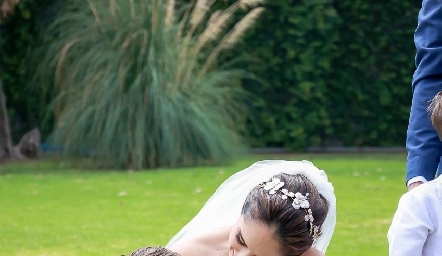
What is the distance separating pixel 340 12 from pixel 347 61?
0.73 m

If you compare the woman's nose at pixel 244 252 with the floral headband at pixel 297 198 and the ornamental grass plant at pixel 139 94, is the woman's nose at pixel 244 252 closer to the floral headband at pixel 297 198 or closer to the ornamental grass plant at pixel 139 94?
the floral headband at pixel 297 198

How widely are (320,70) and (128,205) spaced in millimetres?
5801

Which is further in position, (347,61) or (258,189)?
(347,61)

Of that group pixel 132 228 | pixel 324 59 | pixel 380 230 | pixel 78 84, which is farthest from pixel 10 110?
pixel 380 230

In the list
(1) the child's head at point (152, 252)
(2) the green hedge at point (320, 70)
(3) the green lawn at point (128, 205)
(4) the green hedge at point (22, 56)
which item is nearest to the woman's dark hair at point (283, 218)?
(1) the child's head at point (152, 252)

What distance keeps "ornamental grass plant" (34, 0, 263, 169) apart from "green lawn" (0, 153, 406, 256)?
36 centimetres

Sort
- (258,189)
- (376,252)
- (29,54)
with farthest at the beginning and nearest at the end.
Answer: (29,54), (376,252), (258,189)

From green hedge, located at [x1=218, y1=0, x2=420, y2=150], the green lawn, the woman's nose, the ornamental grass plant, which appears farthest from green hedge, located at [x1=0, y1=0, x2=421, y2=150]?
the woman's nose

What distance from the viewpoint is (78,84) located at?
391 inches

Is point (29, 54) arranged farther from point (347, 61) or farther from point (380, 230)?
point (380, 230)

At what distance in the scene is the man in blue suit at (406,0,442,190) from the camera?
256 centimetres

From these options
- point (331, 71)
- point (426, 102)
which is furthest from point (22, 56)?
point (426, 102)

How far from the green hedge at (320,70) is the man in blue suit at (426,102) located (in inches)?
364

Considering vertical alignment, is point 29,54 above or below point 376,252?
above
